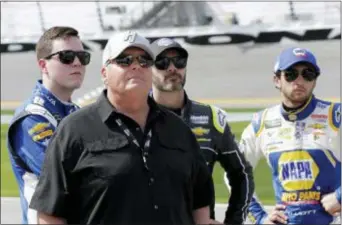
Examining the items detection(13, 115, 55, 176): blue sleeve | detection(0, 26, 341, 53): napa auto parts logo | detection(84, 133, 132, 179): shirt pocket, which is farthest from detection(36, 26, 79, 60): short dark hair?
detection(0, 26, 341, 53): napa auto parts logo

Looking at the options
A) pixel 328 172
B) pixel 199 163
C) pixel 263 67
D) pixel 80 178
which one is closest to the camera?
pixel 80 178

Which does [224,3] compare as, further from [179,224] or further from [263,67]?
A: [179,224]

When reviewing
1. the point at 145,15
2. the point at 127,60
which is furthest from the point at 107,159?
the point at 145,15

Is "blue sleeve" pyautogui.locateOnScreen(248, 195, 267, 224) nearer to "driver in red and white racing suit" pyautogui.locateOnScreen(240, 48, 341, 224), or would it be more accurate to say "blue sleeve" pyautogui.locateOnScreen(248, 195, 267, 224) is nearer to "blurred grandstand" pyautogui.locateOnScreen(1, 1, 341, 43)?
"driver in red and white racing suit" pyautogui.locateOnScreen(240, 48, 341, 224)

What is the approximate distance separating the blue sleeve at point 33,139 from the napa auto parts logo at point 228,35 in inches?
662

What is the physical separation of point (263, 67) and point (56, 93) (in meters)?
16.5

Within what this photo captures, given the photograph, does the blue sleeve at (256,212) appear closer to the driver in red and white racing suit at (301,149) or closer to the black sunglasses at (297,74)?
the driver in red and white racing suit at (301,149)

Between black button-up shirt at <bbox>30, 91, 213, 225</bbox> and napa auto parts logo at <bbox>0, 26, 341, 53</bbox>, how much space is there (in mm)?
17472

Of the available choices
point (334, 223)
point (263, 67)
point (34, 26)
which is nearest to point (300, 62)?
point (334, 223)

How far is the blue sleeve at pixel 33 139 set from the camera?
3.36 m

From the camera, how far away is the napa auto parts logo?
20.2 m

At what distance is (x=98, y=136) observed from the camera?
2.71m

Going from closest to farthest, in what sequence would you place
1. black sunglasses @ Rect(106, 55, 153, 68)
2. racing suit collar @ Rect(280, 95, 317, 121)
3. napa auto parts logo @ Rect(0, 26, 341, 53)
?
black sunglasses @ Rect(106, 55, 153, 68), racing suit collar @ Rect(280, 95, 317, 121), napa auto parts logo @ Rect(0, 26, 341, 53)

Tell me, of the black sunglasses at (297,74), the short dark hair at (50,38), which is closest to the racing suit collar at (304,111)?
the black sunglasses at (297,74)
